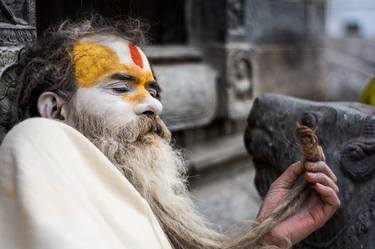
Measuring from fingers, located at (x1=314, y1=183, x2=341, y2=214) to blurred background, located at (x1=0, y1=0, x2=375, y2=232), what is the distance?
5.61 feet

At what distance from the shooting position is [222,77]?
4.36m

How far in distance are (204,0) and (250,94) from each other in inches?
30.0

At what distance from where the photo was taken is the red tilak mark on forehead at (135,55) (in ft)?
6.15

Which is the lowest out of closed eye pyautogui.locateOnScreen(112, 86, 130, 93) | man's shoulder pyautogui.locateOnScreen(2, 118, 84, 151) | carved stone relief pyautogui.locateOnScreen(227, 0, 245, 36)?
man's shoulder pyautogui.locateOnScreen(2, 118, 84, 151)

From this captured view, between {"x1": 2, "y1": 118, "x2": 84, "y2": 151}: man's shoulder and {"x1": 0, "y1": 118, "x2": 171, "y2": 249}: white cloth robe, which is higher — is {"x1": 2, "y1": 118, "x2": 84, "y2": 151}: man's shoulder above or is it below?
above

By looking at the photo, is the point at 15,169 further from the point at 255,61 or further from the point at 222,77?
the point at 255,61

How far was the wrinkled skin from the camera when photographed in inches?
79.4

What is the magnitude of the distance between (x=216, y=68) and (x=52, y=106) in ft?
8.55

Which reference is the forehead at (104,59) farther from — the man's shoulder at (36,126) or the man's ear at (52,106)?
the man's shoulder at (36,126)

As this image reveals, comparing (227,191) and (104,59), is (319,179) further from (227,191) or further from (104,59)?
(227,191)

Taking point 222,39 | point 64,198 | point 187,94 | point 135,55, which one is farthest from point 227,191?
point 64,198

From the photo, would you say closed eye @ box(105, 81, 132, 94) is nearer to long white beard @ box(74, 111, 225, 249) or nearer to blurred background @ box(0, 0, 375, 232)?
long white beard @ box(74, 111, 225, 249)

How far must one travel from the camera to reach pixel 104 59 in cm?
183

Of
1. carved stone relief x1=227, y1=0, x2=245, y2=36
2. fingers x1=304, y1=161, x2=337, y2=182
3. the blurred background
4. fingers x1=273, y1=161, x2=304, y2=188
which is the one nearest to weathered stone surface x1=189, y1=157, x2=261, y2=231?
the blurred background
